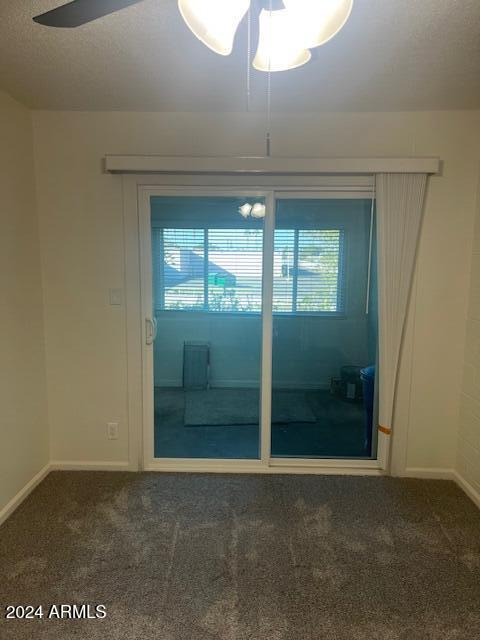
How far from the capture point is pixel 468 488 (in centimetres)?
243

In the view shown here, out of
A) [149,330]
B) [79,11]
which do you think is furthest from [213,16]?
[149,330]

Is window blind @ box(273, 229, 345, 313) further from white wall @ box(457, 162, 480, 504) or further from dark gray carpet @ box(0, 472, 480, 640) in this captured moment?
dark gray carpet @ box(0, 472, 480, 640)

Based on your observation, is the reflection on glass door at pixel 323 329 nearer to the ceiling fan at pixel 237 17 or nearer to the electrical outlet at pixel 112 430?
the electrical outlet at pixel 112 430

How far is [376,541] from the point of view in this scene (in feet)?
6.53

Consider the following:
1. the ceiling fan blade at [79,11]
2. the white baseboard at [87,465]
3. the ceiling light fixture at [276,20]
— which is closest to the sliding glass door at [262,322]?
the white baseboard at [87,465]

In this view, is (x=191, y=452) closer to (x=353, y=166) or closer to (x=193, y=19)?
(x=353, y=166)

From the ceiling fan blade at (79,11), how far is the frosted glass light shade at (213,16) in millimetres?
173

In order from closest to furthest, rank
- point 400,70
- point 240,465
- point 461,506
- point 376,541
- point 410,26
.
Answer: point 410,26 → point 400,70 → point 376,541 → point 461,506 → point 240,465

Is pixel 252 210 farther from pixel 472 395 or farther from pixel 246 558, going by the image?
pixel 246 558

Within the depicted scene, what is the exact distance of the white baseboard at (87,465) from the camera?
2.65 meters

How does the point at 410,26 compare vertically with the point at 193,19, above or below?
above

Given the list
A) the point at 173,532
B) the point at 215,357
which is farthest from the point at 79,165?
the point at 173,532

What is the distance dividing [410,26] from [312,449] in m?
2.47

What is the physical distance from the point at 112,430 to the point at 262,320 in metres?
1.30
